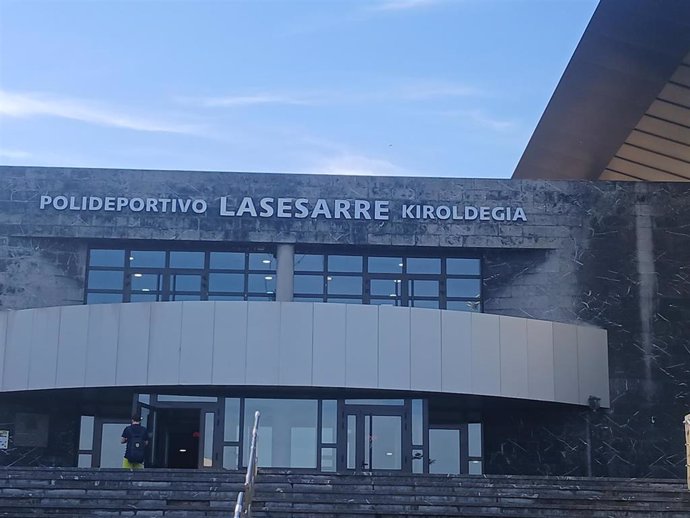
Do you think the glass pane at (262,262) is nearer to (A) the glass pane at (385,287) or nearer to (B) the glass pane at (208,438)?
(A) the glass pane at (385,287)

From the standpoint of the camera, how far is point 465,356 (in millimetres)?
22156

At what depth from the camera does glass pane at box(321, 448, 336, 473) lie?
22.8 meters

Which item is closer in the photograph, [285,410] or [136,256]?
[285,410]

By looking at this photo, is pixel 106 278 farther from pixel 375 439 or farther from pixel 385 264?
pixel 375 439

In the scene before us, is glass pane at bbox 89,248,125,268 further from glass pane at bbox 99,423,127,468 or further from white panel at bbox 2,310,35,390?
glass pane at bbox 99,423,127,468

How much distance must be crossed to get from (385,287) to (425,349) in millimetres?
3603

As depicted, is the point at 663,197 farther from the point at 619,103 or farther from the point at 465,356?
the point at 465,356

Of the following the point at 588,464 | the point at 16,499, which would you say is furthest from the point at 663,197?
the point at 16,499

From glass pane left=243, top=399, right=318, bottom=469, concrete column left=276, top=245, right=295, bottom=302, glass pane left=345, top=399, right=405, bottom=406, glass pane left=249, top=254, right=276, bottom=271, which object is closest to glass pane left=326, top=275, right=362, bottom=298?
concrete column left=276, top=245, right=295, bottom=302

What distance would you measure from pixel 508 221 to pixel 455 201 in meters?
1.28

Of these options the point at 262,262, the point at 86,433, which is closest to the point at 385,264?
the point at 262,262

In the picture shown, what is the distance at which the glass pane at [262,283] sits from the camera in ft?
82.4

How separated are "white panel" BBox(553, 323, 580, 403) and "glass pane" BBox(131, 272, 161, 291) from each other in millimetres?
8950

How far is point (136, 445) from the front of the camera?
19.4 m
